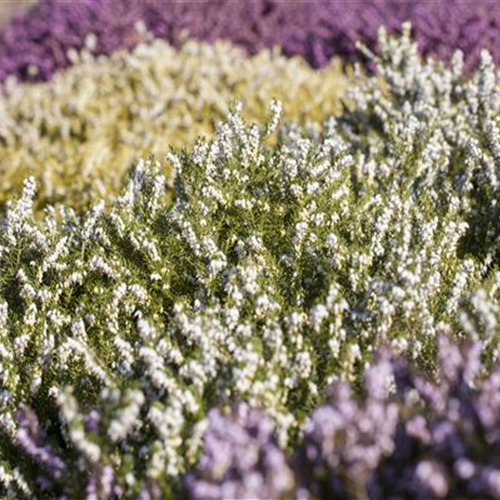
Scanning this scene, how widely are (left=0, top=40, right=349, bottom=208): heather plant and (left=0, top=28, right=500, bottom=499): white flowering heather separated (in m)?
1.93

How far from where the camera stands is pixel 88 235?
16.2 ft

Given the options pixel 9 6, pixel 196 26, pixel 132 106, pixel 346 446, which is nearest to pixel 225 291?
pixel 346 446

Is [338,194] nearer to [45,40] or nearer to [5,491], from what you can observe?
[5,491]

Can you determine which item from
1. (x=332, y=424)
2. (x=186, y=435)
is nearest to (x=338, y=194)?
(x=186, y=435)

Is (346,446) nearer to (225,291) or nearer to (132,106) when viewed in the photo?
(225,291)

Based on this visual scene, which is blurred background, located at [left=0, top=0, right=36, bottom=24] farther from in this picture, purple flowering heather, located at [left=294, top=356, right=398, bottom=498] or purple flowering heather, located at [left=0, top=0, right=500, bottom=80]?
purple flowering heather, located at [left=294, top=356, right=398, bottom=498]

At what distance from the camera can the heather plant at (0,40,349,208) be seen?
748cm

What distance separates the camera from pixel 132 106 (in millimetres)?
8781

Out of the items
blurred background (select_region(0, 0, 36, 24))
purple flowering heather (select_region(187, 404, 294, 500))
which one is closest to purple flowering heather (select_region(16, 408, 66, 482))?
purple flowering heather (select_region(187, 404, 294, 500))

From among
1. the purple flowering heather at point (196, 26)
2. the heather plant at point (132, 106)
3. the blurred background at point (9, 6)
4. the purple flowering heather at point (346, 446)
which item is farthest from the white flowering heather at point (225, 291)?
the blurred background at point (9, 6)

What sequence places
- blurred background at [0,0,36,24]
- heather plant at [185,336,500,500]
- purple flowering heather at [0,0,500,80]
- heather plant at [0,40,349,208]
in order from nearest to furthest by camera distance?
heather plant at [185,336,500,500]
heather plant at [0,40,349,208]
purple flowering heather at [0,0,500,80]
blurred background at [0,0,36,24]

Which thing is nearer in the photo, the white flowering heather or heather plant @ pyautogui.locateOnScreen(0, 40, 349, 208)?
the white flowering heather

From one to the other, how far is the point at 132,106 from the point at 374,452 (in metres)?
6.49

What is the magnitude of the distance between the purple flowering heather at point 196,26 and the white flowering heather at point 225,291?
4.15m
